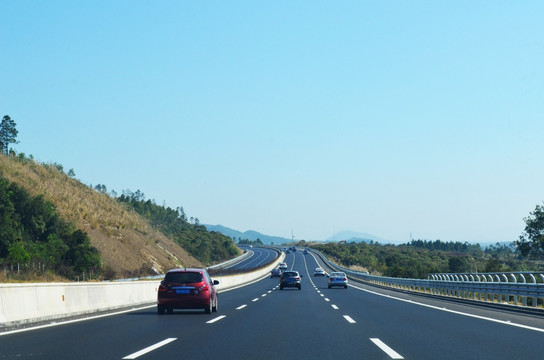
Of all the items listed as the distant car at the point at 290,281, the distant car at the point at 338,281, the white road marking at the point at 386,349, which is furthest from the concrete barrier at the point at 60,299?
the distant car at the point at 338,281

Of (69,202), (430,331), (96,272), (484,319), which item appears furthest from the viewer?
(69,202)

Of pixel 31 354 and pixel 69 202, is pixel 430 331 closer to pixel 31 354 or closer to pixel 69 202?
pixel 31 354

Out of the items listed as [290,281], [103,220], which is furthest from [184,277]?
[103,220]

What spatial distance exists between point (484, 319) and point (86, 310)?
1145cm

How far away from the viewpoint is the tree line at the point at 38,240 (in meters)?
51.3

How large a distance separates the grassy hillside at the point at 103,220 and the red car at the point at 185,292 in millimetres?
40292

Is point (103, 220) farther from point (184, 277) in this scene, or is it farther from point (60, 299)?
point (60, 299)

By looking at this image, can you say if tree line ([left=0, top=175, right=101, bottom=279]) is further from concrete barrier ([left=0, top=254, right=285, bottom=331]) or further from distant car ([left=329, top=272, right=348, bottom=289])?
concrete barrier ([left=0, top=254, right=285, bottom=331])

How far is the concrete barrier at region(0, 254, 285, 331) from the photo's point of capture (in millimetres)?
14836

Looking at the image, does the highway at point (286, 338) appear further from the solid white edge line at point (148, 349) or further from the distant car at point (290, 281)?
the distant car at point (290, 281)

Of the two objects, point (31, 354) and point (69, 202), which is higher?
point (69, 202)

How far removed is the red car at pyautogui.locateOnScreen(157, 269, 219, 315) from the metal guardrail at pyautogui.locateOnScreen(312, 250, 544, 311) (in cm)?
990

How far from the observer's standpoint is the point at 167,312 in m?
20.8

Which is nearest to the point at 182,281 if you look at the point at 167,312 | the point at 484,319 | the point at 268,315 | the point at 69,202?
the point at 167,312
